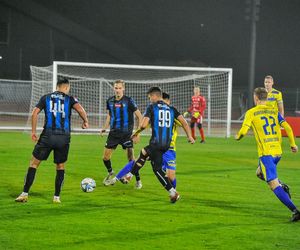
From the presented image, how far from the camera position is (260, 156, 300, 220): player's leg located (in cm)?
930

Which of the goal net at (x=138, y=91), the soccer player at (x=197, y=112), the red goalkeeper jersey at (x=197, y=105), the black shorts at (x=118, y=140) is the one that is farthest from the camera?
the goal net at (x=138, y=91)

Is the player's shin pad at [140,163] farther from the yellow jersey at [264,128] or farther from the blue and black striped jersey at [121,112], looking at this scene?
the yellow jersey at [264,128]

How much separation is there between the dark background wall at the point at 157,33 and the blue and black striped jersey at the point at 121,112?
3459 cm

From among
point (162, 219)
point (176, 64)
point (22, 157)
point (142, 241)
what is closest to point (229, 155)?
point (22, 157)

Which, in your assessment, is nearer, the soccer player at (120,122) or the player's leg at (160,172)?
the player's leg at (160,172)

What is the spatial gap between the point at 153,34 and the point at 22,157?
109 ft

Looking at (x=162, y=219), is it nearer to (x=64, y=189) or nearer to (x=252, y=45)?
(x=64, y=189)

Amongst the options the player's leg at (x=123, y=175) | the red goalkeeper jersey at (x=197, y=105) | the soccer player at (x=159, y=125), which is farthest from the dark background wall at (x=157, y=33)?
the soccer player at (x=159, y=125)

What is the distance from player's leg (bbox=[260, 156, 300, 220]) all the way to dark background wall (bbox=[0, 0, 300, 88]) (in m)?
38.2

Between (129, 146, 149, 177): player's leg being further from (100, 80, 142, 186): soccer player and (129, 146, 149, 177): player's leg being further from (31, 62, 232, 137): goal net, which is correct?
(31, 62, 232, 137): goal net

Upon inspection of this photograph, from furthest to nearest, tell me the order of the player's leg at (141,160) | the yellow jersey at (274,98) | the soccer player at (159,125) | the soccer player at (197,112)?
1. the soccer player at (197,112)
2. the yellow jersey at (274,98)
3. the player's leg at (141,160)
4. the soccer player at (159,125)

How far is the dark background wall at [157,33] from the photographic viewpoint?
48375 millimetres

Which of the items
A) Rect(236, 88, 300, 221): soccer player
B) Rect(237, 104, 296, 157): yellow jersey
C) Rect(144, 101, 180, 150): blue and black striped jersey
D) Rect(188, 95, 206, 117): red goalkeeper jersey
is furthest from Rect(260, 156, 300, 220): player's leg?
Rect(188, 95, 206, 117): red goalkeeper jersey

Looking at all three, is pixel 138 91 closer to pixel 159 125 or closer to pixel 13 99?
pixel 13 99
